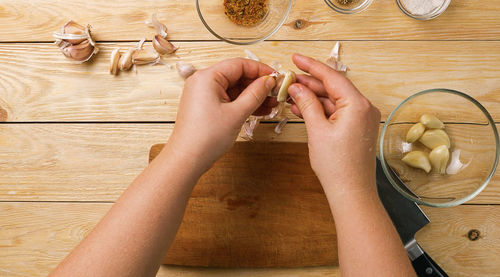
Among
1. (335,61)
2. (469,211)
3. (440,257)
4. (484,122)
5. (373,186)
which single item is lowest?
(440,257)

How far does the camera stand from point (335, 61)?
860 mm

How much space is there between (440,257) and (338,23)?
25.2 inches

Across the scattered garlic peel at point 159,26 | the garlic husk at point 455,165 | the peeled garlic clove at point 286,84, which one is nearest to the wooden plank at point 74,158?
the peeled garlic clove at point 286,84

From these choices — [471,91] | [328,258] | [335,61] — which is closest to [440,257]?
[328,258]

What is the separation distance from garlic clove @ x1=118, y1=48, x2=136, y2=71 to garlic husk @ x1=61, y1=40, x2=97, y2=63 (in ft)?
0.25

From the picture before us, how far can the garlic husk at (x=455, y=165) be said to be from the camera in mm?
806

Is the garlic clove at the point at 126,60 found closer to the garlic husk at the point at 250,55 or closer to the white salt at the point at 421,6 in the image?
the garlic husk at the point at 250,55

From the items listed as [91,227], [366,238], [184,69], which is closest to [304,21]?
[184,69]

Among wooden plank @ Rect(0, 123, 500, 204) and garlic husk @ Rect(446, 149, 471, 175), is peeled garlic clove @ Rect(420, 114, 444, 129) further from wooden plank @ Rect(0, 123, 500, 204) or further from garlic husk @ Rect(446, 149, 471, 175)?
wooden plank @ Rect(0, 123, 500, 204)

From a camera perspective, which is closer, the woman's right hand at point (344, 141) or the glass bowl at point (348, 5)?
the woman's right hand at point (344, 141)

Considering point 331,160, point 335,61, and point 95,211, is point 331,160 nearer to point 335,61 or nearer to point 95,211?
point 335,61

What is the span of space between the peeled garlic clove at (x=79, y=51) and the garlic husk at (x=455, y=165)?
36.4 inches

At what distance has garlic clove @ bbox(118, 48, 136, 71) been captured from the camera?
0.87m

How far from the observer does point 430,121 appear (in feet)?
2.63
